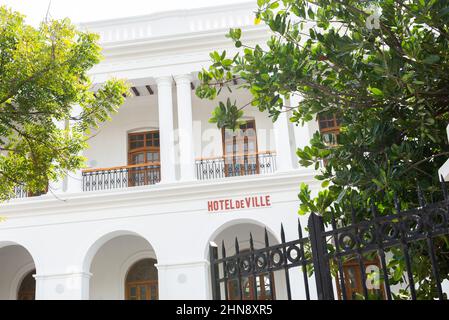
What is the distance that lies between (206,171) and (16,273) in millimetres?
6754

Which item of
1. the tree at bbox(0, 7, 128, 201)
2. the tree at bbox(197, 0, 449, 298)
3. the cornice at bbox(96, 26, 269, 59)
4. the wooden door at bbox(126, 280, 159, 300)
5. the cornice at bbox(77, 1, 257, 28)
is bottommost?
the tree at bbox(197, 0, 449, 298)

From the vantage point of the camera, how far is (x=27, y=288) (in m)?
16.3

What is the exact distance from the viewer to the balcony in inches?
575

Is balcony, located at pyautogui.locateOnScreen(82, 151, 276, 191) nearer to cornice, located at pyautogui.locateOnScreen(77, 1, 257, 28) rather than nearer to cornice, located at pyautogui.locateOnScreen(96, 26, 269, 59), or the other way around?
cornice, located at pyautogui.locateOnScreen(96, 26, 269, 59)

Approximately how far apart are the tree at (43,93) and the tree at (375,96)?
416cm

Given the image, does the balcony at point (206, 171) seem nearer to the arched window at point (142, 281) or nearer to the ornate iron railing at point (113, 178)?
the ornate iron railing at point (113, 178)

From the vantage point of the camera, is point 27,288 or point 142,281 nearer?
point 142,281

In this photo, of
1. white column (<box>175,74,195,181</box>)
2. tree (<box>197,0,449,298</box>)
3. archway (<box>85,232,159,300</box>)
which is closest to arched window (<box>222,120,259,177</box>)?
white column (<box>175,74,195,181</box>)

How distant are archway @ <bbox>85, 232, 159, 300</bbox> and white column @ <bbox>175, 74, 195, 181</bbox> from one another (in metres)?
3.24

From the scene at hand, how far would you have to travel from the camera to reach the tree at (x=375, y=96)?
10.9ft

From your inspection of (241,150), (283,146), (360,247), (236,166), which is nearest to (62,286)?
(236,166)

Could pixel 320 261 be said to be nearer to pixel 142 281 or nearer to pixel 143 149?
pixel 142 281

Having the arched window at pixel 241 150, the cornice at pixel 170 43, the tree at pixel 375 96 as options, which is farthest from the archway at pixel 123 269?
the tree at pixel 375 96

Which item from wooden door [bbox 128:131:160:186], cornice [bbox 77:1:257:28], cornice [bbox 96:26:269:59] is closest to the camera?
cornice [bbox 96:26:269:59]
